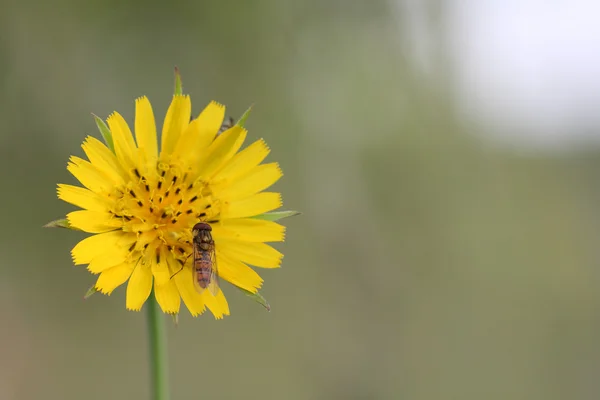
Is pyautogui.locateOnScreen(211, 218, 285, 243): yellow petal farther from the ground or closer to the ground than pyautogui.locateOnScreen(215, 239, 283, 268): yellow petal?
farther from the ground

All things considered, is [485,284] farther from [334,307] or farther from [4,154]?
[4,154]

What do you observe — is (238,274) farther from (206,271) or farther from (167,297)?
(167,297)

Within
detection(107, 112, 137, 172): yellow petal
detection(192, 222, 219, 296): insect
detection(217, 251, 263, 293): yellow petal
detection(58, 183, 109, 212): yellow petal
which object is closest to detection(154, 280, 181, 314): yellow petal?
detection(192, 222, 219, 296): insect

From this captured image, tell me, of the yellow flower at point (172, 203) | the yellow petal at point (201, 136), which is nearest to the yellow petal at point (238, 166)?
the yellow flower at point (172, 203)

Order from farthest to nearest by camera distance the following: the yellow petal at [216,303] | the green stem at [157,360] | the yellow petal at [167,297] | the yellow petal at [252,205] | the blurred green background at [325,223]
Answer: the blurred green background at [325,223] → the yellow petal at [252,205] → the yellow petal at [216,303] → the yellow petal at [167,297] → the green stem at [157,360]

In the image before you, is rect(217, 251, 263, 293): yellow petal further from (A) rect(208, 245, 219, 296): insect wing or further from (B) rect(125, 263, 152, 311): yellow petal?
(B) rect(125, 263, 152, 311): yellow petal

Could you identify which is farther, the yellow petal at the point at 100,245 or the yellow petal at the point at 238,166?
the yellow petal at the point at 238,166

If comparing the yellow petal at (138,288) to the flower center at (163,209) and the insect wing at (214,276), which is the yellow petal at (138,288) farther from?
the insect wing at (214,276)
